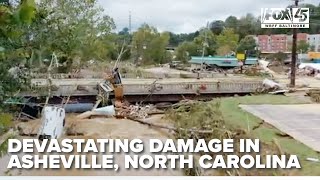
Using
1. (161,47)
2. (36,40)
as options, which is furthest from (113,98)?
(161,47)

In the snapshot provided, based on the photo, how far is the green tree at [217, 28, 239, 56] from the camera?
19.2 metres

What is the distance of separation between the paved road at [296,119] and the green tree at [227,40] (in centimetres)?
1186

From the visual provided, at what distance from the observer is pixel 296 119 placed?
6.07 m

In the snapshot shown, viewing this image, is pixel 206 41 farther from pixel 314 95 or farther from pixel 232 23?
pixel 314 95

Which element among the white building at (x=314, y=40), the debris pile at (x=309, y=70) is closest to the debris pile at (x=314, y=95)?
Result: the debris pile at (x=309, y=70)

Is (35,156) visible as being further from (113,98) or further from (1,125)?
(113,98)

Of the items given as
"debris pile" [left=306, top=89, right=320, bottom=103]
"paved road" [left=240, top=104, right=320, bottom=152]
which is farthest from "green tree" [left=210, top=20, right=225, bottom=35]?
"paved road" [left=240, top=104, right=320, bottom=152]

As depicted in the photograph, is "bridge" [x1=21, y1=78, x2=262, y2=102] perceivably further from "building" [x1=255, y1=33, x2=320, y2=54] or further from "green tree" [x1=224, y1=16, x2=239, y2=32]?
"green tree" [x1=224, y1=16, x2=239, y2=32]

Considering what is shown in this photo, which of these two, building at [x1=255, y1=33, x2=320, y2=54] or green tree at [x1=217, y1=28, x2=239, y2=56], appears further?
green tree at [x1=217, y1=28, x2=239, y2=56]

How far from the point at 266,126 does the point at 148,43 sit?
12468mm

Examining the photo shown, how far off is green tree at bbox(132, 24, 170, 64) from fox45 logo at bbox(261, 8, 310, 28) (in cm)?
668

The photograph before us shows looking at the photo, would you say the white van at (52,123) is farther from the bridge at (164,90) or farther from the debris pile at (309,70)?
the debris pile at (309,70)

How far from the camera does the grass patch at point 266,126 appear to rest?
3.96m

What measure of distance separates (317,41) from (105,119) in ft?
52.1
